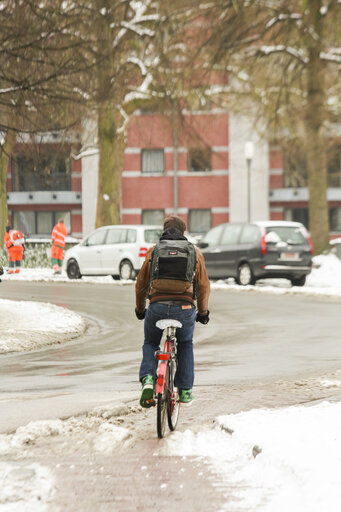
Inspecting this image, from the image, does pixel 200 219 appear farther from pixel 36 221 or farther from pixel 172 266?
pixel 172 266

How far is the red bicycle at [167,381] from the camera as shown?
7000 millimetres

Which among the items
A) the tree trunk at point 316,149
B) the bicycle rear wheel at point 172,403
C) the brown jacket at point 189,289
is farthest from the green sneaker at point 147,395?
the tree trunk at point 316,149

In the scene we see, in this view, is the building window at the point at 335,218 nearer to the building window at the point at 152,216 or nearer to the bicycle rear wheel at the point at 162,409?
the building window at the point at 152,216

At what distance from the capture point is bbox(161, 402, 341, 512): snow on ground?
5.28m

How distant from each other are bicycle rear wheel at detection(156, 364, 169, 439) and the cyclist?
5.3 inches

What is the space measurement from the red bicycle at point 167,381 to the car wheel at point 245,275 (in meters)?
18.5

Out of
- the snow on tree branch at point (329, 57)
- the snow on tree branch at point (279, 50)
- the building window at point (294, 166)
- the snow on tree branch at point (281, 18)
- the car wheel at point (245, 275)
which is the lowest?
the car wheel at point (245, 275)

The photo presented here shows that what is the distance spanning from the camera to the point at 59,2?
58.7 ft

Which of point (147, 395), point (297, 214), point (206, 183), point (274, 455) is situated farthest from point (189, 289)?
point (297, 214)

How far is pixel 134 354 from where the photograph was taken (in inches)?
507

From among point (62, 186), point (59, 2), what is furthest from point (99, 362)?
point (62, 186)

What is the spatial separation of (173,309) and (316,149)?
24.4m

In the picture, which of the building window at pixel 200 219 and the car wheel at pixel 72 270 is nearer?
the car wheel at pixel 72 270

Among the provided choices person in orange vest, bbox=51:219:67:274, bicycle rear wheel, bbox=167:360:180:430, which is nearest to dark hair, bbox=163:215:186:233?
bicycle rear wheel, bbox=167:360:180:430
